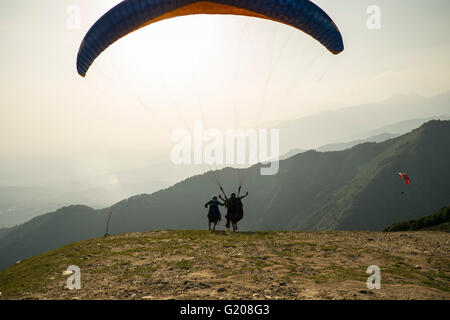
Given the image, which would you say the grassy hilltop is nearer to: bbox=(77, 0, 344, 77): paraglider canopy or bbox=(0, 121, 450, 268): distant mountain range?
bbox=(77, 0, 344, 77): paraglider canopy

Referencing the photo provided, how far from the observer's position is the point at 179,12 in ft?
Result: 40.2

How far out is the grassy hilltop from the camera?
6285 millimetres

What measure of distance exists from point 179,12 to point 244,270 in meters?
12.3

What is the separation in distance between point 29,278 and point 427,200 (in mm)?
180454

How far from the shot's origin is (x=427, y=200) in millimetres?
138625

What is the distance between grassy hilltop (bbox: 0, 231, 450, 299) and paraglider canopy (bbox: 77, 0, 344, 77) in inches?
376

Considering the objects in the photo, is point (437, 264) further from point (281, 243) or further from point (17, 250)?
point (17, 250)

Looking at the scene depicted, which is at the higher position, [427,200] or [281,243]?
[281,243]

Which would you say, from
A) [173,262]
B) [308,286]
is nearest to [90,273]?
[173,262]

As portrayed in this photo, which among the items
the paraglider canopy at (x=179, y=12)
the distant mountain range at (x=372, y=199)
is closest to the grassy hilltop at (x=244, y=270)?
the paraglider canopy at (x=179, y=12)

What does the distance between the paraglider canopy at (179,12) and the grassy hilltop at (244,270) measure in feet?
31.4

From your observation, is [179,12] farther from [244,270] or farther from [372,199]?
[372,199]
